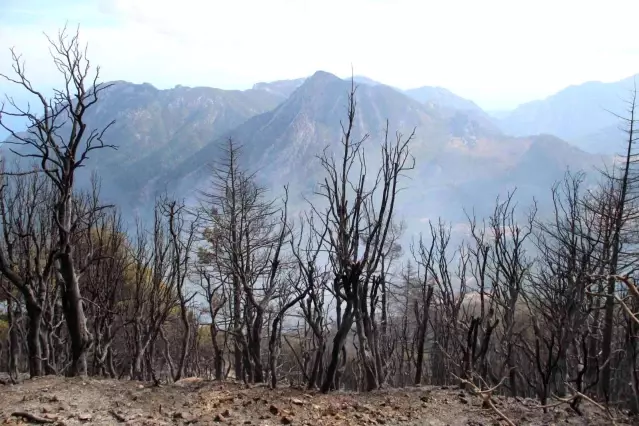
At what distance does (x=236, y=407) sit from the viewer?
5262mm

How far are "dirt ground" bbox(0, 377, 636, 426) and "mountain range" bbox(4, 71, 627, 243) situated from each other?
81567 mm

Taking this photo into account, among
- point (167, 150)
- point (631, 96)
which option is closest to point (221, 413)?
point (631, 96)

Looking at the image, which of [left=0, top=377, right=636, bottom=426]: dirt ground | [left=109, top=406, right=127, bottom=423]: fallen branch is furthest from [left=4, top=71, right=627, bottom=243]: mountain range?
[left=109, top=406, right=127, bottom=423]: fallen branch

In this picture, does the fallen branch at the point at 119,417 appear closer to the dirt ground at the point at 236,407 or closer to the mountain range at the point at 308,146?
the dirt ground at the point at 236,407

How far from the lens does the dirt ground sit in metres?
4.93

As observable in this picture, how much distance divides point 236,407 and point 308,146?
105265 millimetres

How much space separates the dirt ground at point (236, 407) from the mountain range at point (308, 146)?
8157cm

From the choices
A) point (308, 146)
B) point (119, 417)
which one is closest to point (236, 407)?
point (119, 417)

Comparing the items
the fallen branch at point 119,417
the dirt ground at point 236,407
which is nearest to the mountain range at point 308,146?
the dirt ground at point 236,407

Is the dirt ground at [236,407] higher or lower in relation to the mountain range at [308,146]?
lower

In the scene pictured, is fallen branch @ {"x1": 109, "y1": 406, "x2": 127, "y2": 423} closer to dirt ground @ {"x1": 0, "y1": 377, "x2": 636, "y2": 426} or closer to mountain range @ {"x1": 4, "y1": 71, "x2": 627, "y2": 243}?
dirt ground @ {"x1": 0, "y1": 377, "x2": 636, "y2": 426}

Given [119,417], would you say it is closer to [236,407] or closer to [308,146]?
[236,407]

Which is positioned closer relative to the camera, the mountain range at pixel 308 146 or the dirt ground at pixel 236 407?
the dirt ground at pixel 236 407

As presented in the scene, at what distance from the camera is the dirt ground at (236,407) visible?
4.93 metres
